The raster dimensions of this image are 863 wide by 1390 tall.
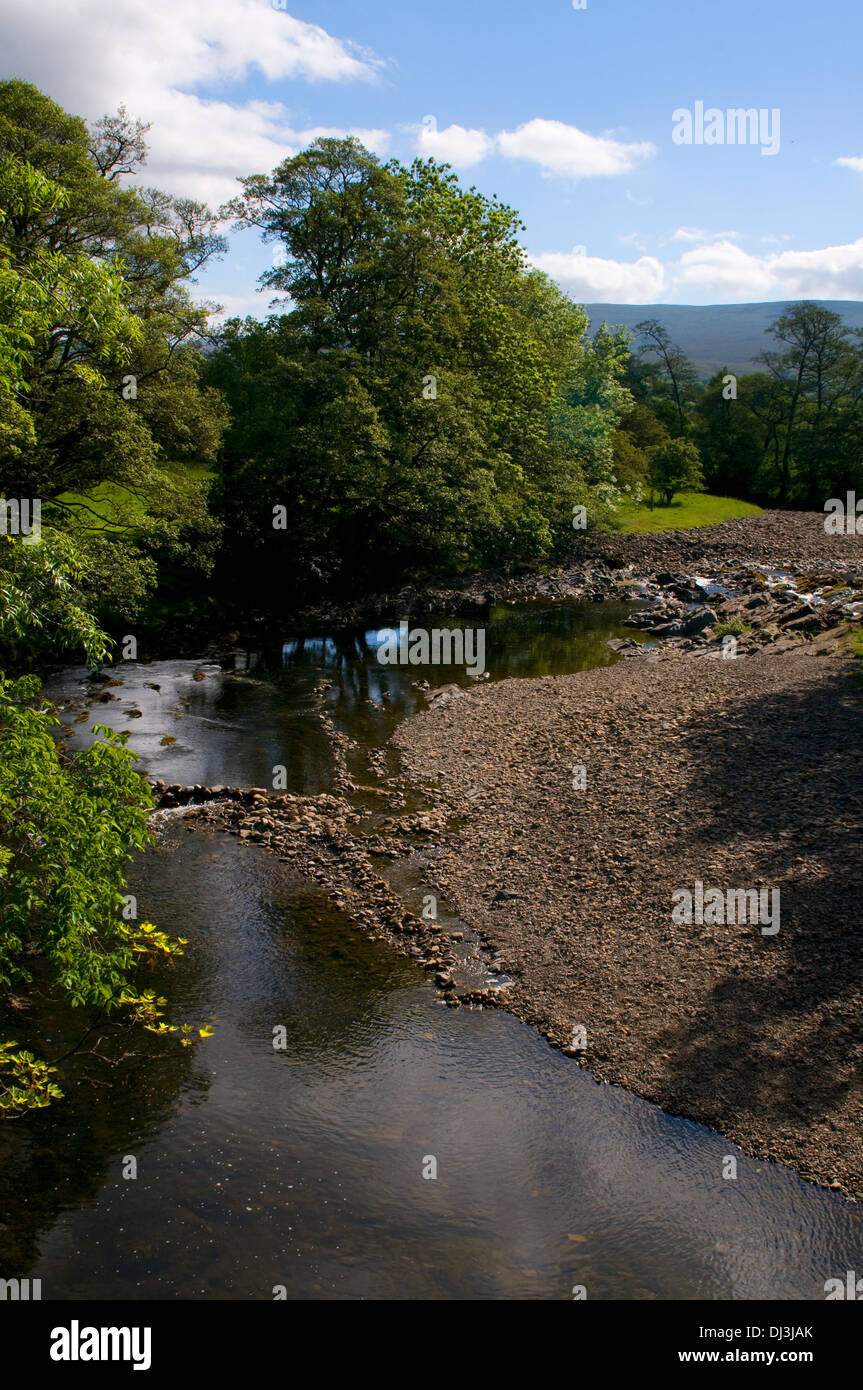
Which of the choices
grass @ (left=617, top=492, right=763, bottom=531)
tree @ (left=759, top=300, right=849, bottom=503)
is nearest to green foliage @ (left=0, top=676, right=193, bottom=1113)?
grass @ (left=617, top=492, right=763, bottom=531)

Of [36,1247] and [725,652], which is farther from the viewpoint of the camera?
[725,652]

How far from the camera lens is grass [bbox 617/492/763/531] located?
6594 centimetres

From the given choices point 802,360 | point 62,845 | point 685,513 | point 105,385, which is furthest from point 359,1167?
point 802,360

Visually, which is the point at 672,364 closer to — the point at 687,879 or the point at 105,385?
the point at 105,385

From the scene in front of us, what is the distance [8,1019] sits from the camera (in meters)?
12.2

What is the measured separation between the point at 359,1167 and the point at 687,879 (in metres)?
7.26

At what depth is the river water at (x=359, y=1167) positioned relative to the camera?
339 inches

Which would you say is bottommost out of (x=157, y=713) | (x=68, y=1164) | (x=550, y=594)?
(x=68, y=1164)

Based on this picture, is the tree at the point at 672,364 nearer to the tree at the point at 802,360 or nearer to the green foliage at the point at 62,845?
the tree at the point at 802,360

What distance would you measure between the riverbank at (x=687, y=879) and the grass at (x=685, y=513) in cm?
4096

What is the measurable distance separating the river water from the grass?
5190 centimetres
